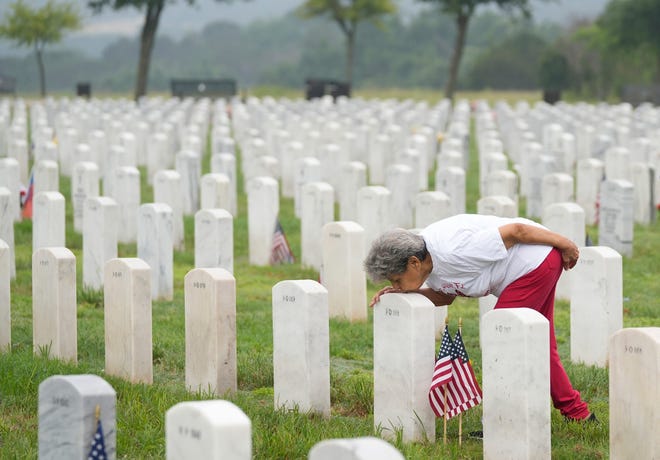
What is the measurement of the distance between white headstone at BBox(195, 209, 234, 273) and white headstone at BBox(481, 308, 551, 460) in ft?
16.3

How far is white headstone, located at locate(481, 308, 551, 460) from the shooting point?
6.57 metres

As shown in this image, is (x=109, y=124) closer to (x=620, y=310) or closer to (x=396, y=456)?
(x=620, y=310)

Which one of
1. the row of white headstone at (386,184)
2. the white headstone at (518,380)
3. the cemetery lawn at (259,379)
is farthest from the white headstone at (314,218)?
the white headstone at (518,380)

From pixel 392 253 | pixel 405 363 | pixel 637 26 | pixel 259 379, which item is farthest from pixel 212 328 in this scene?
pixel 637 26

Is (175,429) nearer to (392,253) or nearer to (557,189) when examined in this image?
(392,253)

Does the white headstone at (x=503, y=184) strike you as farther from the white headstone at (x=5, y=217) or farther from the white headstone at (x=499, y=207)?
the white headstone at (x=5, y=217)

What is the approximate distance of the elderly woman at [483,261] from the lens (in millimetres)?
7035

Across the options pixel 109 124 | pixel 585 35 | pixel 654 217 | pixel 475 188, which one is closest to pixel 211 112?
pixel 109 124

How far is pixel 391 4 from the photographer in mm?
57625

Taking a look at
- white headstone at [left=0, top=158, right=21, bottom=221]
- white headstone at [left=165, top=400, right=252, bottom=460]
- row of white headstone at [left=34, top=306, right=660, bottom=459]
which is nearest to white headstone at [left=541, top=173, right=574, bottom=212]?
white headstone at [left=0, top=158, right=21, bottom=221]

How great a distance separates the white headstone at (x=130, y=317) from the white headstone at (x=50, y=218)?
3.48 meters

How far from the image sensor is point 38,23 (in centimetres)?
5256

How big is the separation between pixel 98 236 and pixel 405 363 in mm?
5345

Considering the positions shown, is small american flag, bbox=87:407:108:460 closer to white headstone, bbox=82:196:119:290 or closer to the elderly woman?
the elderly woman
